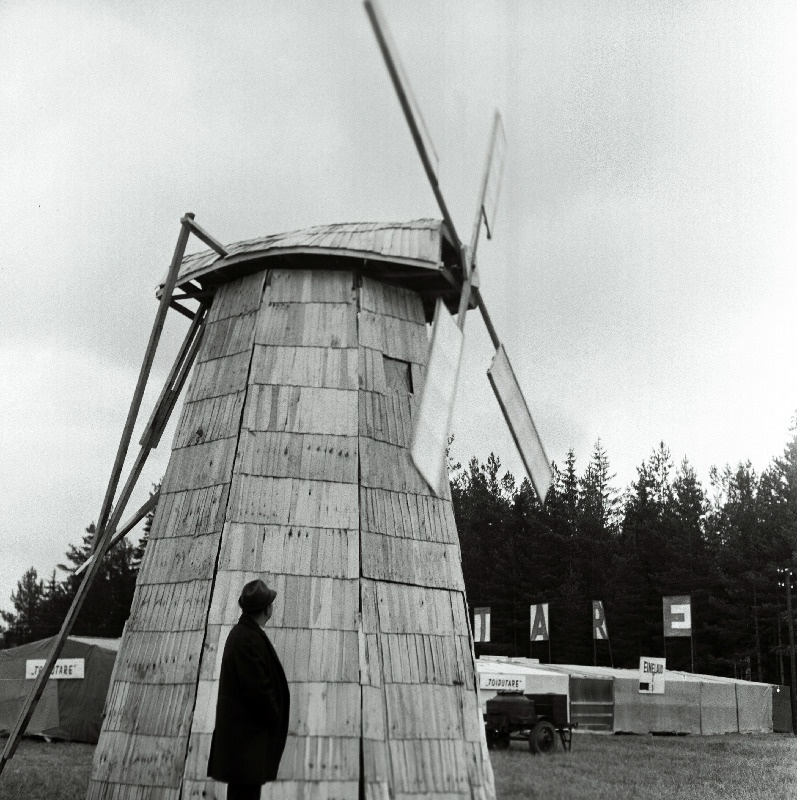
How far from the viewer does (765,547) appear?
45.2 m

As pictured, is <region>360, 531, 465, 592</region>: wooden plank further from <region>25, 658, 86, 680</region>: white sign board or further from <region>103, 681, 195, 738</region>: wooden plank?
<region>25, 658, 86, 680</region>: white sign board

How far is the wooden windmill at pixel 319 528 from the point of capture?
8695mm

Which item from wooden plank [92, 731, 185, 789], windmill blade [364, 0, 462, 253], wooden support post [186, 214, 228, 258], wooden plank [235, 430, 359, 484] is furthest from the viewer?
wooden support post [186, 214, 228, 258]

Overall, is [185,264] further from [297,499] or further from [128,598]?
[128,598]

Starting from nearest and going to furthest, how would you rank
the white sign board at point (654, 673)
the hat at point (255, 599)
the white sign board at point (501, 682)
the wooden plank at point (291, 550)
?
1. the hat at point (255, 599)
2. the wooden plank at point (291, 550)
3. the white sign board at point (501, 682)
4. the white sign board at point (654, 673)

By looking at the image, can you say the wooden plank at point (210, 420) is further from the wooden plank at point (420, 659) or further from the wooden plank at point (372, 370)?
the wooden plank at point (420, 659)

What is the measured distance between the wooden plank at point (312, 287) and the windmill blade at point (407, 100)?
138 cm

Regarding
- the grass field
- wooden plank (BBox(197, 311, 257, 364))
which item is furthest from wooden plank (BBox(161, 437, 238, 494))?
the grass field

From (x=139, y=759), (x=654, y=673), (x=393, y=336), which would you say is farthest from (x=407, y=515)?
(x=654, y=673)

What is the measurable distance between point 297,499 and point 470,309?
12.6ft

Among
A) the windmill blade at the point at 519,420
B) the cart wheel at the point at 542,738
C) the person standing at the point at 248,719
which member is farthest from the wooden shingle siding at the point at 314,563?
the cart wheel at the point at 542,738

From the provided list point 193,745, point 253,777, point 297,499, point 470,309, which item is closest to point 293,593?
point 297,499

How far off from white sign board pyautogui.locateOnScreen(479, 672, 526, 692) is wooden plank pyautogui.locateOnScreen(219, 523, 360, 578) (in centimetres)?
1565

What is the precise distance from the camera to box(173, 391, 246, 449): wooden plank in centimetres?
1016
